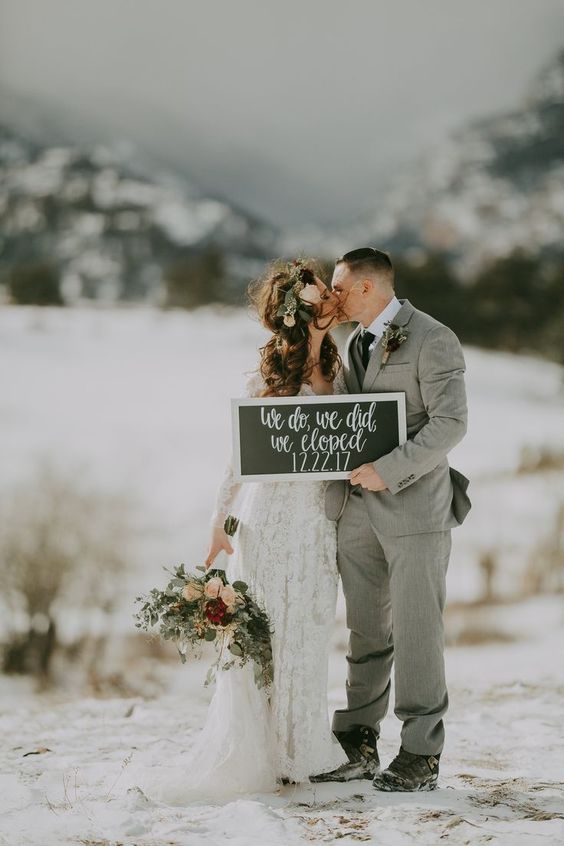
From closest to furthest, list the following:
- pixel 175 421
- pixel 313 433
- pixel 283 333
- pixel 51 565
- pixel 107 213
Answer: pixel 313 433, pixel 283 333, pixel 51 565, pixel 175 421, pixel 107 213

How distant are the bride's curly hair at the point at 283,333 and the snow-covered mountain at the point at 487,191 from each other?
3427 centimetres

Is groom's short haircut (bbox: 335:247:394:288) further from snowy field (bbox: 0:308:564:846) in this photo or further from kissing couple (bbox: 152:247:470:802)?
snowy field (bbox: 0:308:564:846)

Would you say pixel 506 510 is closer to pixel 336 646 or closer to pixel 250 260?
pixel 336 646

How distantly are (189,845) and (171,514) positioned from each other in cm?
1319

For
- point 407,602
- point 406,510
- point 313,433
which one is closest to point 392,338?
point 313,433

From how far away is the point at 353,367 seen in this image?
3.47 metres

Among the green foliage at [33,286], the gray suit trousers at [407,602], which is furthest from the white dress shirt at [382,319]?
the green foliage at [33,286]

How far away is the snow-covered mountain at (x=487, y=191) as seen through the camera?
159 ft

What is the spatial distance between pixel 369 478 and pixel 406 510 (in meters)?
0.20

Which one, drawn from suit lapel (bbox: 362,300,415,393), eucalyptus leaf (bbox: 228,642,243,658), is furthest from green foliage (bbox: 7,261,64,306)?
eucalyptus leaf (bbox: 228,642,243,658)

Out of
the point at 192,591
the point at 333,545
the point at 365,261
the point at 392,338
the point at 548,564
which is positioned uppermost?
the point at 365,261

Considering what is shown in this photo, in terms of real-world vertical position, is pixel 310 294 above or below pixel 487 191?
below

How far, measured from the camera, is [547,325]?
72.8 feet

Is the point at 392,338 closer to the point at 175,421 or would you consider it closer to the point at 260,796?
the point at 260,796
